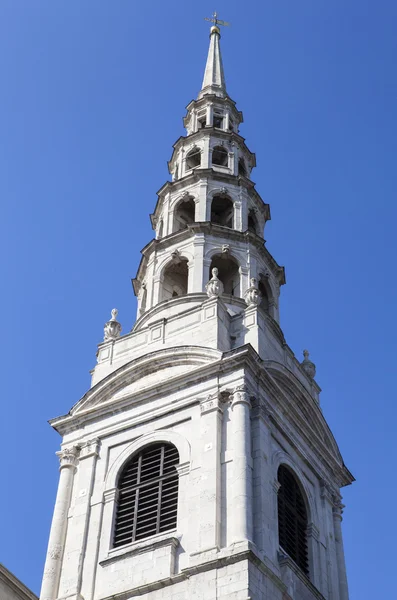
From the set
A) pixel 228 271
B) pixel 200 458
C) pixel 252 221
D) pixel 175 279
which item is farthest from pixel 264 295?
pixel 200 458

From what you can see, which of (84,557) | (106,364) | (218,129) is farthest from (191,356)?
(218,129)

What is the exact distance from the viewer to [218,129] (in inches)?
1998

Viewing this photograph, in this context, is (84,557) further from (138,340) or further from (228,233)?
(228,233)

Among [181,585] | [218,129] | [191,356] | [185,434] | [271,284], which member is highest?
[218,129]

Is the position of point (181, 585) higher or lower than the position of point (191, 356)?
lower

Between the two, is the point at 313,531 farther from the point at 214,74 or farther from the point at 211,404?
the point at 214,74

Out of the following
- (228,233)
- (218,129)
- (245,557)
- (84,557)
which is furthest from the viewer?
(218,129)

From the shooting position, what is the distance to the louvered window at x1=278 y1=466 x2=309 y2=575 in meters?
Result: 33.5

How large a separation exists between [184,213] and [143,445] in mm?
14714

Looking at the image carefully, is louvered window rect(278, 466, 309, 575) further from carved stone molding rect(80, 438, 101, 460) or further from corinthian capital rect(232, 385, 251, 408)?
carved stone molding rect(80, 438, 101, 460)

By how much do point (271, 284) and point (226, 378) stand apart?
10.2 metres

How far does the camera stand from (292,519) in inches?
1364

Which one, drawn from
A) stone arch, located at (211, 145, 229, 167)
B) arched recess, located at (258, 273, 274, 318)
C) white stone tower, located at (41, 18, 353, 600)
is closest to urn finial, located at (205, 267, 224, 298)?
white stone tower, located at (41, 18, 353, 600)

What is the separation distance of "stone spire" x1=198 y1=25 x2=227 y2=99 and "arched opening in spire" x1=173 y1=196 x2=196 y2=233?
913 cm
